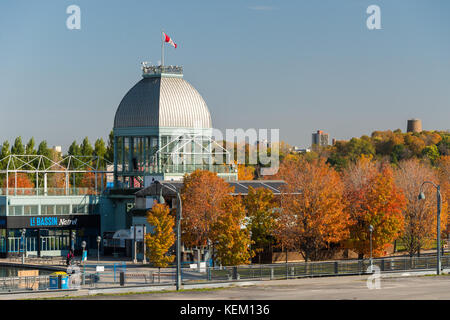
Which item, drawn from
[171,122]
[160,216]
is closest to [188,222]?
[160,216]

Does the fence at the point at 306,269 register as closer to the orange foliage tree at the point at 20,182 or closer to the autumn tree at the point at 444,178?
the autumn tree at the point at 444,178

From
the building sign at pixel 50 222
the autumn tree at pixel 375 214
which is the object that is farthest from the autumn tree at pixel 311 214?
the building sign at pixel 50 222

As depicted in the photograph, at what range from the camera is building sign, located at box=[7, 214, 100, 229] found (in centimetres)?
10349

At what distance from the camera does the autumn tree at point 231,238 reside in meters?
78.9

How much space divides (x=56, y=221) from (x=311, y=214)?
3718 centimetres

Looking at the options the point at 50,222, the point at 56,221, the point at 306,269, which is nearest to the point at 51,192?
the point at 56,221

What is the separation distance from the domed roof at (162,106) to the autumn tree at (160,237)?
86.7ft

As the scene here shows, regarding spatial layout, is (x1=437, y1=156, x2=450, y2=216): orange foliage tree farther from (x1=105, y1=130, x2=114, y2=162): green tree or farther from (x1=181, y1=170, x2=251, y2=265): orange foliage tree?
(x1=105, y1=130, x2=114, y2=162): green tree

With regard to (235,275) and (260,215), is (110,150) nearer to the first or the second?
(260,215)

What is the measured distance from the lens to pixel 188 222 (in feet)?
278

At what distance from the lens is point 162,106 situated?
4301 inches

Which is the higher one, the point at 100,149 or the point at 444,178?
the point at 100,149
